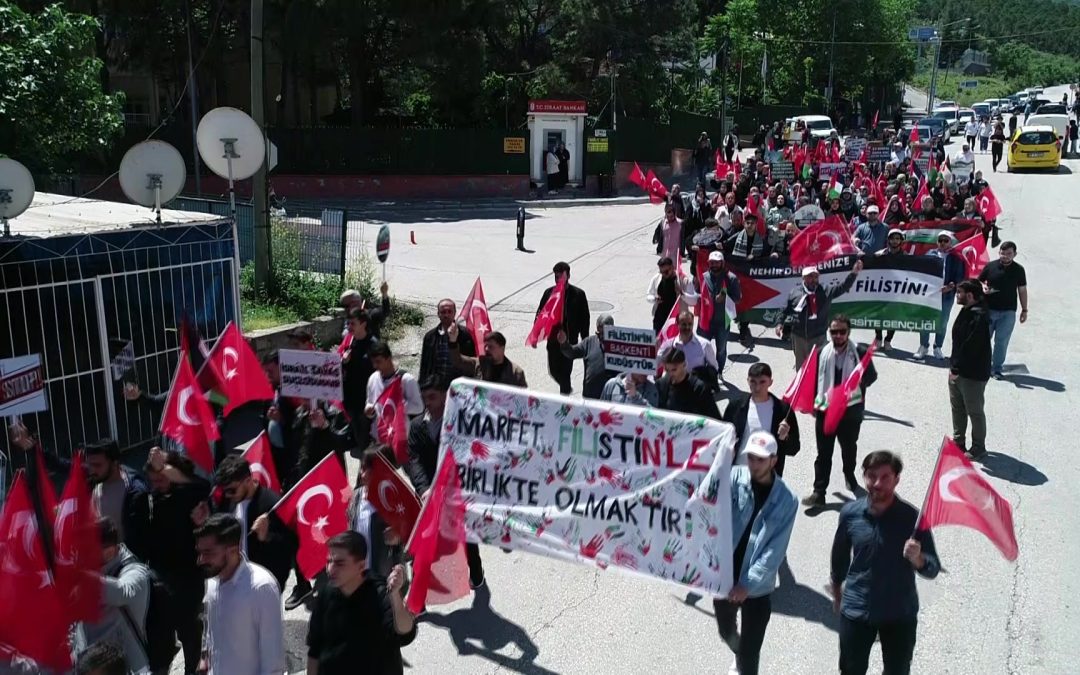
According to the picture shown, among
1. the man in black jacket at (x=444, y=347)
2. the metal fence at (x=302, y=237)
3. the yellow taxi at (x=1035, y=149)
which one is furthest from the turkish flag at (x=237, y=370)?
the yellow taxi at (x=1035, y=149)

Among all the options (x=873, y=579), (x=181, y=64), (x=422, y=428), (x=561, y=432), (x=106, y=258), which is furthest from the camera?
(x=181, y=64)

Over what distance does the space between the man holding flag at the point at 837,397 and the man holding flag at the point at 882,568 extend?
3122mm

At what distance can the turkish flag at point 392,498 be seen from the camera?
5.98 m

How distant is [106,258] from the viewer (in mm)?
9758

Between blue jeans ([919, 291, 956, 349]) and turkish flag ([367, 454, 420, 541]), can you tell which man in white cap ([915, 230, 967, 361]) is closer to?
blue jeans ([919, 291, 956, 349])

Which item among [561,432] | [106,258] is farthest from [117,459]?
[106,258]

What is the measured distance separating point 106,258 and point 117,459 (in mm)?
4167

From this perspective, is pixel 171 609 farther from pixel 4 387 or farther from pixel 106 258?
pixel 106 258

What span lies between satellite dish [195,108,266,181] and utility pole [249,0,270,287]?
3.40 ft

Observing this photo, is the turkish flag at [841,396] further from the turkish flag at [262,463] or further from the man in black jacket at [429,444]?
the turkish flag at [262,463]

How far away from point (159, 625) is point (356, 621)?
5.76 feet

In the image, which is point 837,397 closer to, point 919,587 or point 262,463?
point 919,587

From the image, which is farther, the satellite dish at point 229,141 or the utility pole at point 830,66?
→ the utility pole at point 830,66

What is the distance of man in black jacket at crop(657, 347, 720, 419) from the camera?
7430 millimetres
